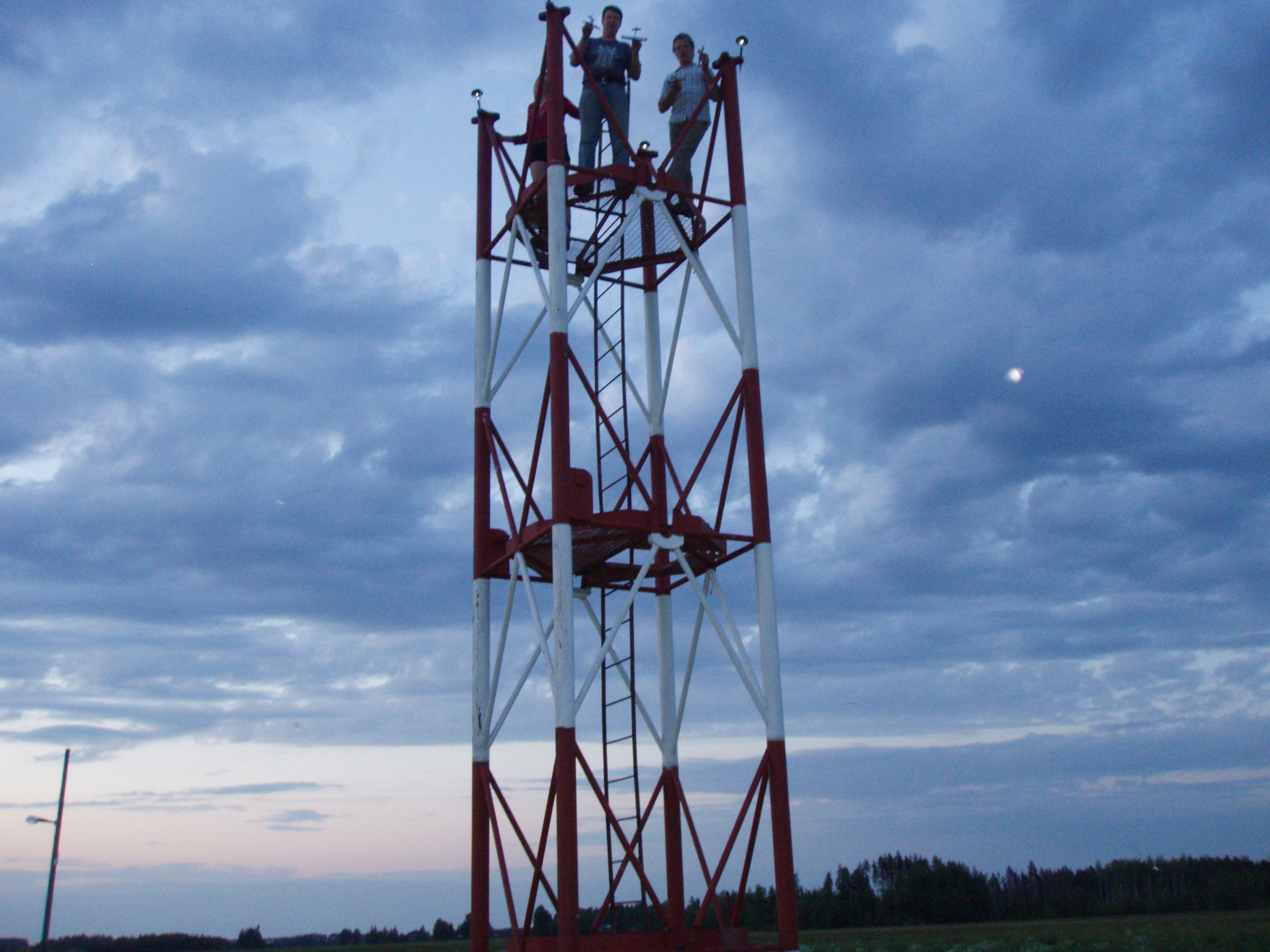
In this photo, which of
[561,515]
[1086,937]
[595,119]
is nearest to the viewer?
[561,515]

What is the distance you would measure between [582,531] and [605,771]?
4072 millimetres

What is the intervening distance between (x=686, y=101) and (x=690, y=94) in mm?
136

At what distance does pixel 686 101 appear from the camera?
19.4m

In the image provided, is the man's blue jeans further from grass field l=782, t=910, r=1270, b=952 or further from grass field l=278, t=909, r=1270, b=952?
grass field l=782, t=910, r=1270, b=952

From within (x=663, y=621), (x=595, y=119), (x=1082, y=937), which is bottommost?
(x=1082, y=937)

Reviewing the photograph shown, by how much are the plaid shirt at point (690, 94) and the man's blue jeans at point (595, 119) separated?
102 centimetres

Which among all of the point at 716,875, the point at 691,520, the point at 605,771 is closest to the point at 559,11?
the point at 691,520

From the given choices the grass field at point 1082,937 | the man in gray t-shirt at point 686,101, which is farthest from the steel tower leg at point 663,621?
the grass field at point 1082,937

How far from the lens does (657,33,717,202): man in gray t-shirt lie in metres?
19.3

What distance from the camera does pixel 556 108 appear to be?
56.0 ft

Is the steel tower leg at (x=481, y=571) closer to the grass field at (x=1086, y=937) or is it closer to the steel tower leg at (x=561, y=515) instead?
the steel tower leg at (x=561, y=515)

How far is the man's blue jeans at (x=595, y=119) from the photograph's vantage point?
62.2ft

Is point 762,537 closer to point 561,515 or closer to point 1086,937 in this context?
point 561,515

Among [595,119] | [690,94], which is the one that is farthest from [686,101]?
[595,119]
